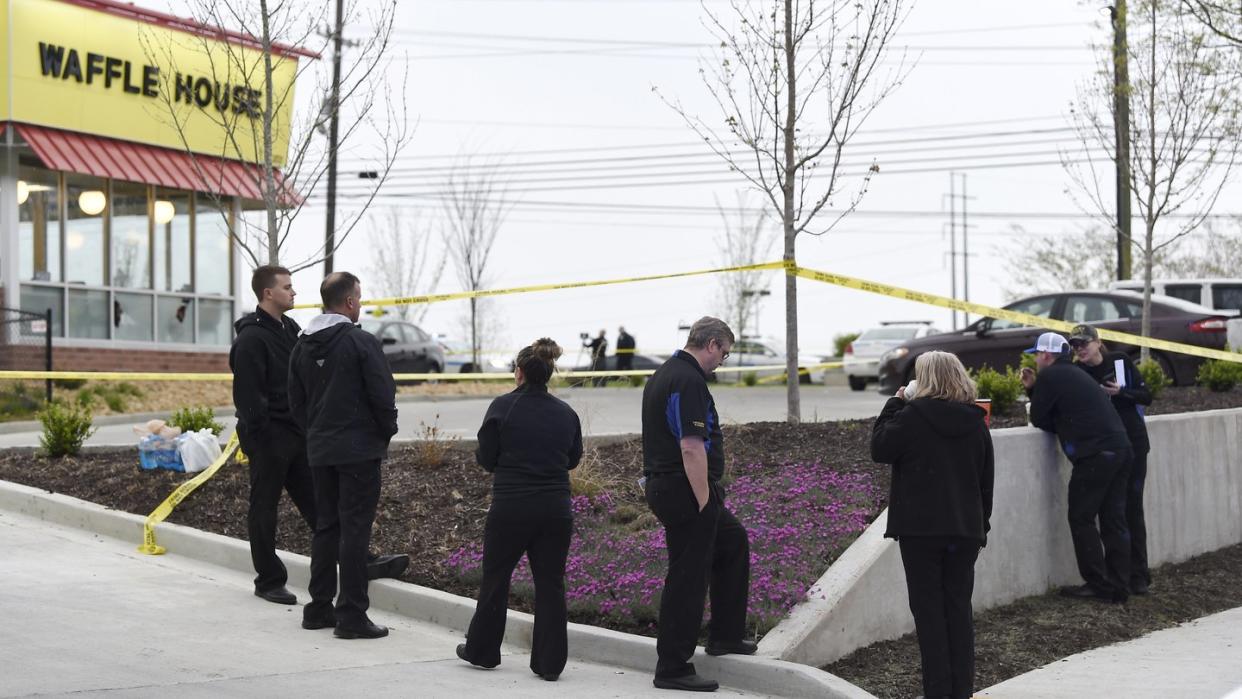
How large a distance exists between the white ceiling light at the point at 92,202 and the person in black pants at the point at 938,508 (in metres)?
19.5

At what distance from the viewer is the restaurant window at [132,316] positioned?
23.1 metres

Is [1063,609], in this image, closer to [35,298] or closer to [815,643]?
[815,643]

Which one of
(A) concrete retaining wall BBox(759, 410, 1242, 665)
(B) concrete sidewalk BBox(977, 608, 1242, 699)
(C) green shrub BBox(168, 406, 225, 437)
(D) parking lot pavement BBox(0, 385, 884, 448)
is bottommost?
(B) concrete sidewalk BBox(977, 608, 1242, 699)

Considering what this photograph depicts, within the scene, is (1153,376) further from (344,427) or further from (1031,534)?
(344,427)

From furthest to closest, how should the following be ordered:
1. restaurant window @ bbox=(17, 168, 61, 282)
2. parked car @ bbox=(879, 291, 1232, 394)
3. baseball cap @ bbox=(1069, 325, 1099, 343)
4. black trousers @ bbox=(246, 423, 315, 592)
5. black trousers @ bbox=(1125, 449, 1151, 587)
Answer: restaurant window @ bbox=(17, 168, 61, 282) → parked car @ bbox=(879, 291, 1232, 394) → black trousers @ bbox=(1125, 449, 1151, 587) → baseball cap @ bbox=(1069, 325, 1099, 343) → black trousers @ bbox=(246, 423, 315, 592)

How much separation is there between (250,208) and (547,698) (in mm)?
21458

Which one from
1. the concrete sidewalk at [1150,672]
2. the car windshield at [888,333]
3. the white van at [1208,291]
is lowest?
the concrete sidewalk at [1150,672]

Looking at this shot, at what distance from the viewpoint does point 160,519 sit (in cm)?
1008

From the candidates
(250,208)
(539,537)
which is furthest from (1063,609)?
(250,208)

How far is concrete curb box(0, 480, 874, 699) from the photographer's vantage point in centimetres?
692

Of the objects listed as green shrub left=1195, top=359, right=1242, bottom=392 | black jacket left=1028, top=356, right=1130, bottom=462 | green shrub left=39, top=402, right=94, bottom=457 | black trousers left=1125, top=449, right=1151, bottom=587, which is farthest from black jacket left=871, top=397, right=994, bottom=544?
green shrub left=1195, top=359, right=1242, bottom=392

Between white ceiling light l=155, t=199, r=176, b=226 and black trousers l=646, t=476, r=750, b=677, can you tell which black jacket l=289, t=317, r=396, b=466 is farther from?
white ceiling light l=155, t=199, r=176, b=226

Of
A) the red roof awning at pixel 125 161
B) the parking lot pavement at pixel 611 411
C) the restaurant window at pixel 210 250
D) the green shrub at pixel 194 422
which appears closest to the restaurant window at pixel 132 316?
the restaurant window at pixel 210 250

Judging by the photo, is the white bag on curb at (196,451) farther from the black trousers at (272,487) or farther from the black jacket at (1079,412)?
the black jacket at (1079,412)
